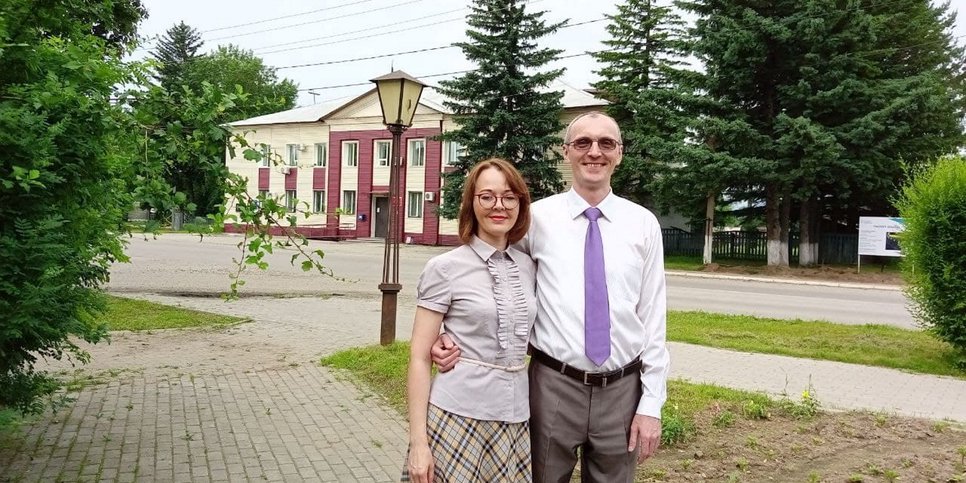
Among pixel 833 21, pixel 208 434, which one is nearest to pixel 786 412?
pixel 208 434

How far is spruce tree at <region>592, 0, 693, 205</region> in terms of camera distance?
26125 mm

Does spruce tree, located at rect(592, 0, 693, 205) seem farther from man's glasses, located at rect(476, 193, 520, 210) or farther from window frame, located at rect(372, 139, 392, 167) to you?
man's glasses, located at rect(476, 193, 520, 210)

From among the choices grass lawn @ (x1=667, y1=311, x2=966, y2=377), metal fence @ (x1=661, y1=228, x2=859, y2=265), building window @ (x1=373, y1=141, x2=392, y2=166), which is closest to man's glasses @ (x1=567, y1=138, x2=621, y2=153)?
grass lawn @ (x1=667, y1=311, x2=966, y2=377)

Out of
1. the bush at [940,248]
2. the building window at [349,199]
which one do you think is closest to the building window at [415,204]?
the building window at [349,199]

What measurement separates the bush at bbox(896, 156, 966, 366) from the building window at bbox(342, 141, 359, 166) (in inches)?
1485

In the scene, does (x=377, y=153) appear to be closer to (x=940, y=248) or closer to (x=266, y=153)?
(x=940, y=248)

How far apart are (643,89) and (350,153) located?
21.5m

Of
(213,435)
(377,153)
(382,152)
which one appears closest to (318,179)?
(377,153)

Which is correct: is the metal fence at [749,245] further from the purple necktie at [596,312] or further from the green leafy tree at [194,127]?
the purple necktie at [596,312]

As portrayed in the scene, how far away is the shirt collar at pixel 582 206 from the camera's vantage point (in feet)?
9.21

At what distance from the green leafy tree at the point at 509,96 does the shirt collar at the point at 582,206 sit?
28261 millimetres

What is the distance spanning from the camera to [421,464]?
2.54 m

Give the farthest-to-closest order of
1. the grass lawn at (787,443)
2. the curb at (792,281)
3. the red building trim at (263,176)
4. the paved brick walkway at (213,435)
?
the red building trim at (263,176), the curb at (792,281), the paved brick walkway at (213,435), the grass lawn at (787,443)

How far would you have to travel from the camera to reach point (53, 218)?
3564 mm
